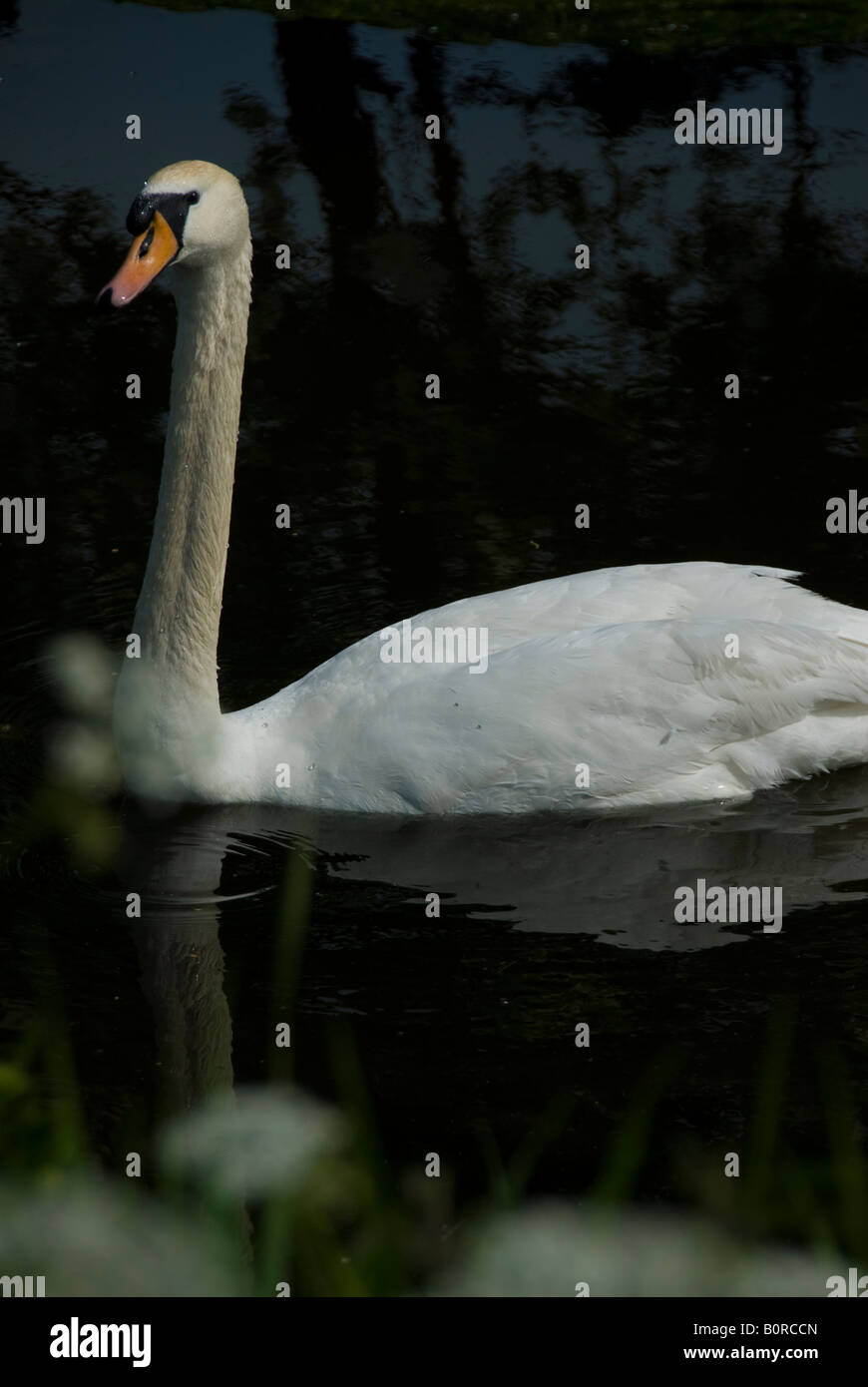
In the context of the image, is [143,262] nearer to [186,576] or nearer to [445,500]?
[186,576]

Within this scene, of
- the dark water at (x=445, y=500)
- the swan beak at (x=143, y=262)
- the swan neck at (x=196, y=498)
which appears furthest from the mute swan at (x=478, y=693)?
the swan beak at (x=143, y=262)

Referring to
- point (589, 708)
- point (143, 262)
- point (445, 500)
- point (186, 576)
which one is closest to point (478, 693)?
point (589, 708)

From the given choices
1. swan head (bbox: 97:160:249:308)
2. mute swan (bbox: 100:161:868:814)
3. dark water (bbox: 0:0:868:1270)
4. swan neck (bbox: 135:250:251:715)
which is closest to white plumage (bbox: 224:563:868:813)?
mute swan (bbox: 100:161:868:814)

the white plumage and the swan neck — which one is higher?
the swan neck

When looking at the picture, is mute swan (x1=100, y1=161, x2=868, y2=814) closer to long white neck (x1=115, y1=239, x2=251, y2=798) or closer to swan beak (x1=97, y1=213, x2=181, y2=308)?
long white neck (x1=115, y1=239, x2=251, y2=798)

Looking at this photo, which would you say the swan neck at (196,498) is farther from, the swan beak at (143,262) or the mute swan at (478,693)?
the swan beak at (143,262)

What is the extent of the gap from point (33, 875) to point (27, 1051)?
461 centimetres

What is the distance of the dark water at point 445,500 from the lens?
239 inches

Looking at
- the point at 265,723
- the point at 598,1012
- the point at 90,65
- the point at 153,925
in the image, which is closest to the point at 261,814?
the point at 265,723

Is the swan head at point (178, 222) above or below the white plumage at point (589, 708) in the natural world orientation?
above

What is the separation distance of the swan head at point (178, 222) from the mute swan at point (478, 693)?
0.83ft

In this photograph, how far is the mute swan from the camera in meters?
7.25

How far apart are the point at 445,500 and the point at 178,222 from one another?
4346 mm

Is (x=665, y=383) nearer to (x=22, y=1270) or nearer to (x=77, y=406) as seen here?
(x=77, y=406)
